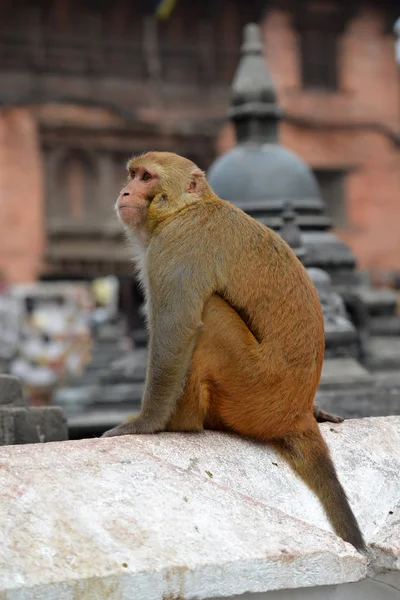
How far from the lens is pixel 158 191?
11.3ft

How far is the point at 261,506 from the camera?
280 centimetres

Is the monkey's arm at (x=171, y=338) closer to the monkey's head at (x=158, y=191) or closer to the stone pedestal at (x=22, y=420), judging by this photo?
the monkey's head at (x=158, y=191)

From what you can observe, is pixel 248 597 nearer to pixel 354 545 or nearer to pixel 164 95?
pixel 354 545

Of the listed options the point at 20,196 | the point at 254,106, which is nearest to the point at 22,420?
the point at 254,106

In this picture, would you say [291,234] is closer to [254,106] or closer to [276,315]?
[254,106]

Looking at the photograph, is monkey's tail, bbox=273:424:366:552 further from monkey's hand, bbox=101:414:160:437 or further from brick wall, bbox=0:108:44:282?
brick wall, bbox=0:108:44:282

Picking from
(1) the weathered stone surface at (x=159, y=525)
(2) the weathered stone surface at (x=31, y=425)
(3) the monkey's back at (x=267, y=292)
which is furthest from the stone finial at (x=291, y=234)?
(1) the weathered stone surface at (x=159, y=525)

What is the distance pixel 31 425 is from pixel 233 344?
3.73 feet

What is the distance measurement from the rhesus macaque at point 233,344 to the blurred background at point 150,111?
41.3ft

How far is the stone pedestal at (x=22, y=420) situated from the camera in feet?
12.7

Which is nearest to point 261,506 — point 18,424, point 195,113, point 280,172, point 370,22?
point 18,424

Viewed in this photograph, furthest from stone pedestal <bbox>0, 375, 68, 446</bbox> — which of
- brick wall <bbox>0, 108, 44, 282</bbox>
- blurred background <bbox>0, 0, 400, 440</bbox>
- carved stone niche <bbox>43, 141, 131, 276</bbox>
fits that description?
carved stone niche <bbox>43, 141, 131, 276</bbox>

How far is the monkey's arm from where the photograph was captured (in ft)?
10.4

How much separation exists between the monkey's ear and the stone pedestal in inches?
41.6
